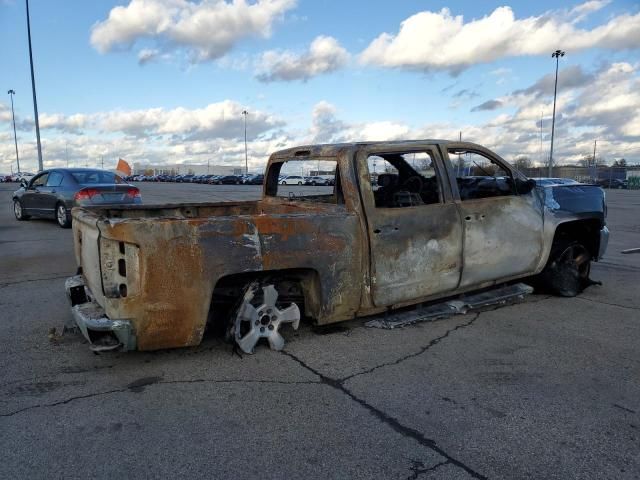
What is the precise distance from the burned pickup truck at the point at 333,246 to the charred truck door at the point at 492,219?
1cm

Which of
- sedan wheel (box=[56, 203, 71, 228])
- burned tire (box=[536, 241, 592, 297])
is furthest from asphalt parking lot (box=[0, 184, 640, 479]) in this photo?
sedan wheel (box=[56, 203, 71, 228])

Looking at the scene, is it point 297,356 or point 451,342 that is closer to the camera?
point 297,356

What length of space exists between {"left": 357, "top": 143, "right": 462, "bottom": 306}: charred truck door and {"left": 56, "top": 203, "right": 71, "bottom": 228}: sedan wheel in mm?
9774

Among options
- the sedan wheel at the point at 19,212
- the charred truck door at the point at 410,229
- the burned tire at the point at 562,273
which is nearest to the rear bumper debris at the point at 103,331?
the charred truck door at the point at 410,229

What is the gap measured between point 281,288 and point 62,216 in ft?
32.9

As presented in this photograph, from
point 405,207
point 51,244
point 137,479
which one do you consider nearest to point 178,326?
point 137,479

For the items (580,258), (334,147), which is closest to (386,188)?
(334,147)

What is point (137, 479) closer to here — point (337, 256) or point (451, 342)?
point (337, 256)

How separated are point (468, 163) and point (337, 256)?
2.12 m

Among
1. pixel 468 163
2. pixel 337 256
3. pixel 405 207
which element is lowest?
pixel 337 256

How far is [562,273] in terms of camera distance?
6000 mm

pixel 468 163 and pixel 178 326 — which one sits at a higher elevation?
pixel 468 163

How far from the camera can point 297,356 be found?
4199mm

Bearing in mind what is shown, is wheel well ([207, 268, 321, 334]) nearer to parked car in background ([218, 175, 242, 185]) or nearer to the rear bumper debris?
the rear bumper debris
